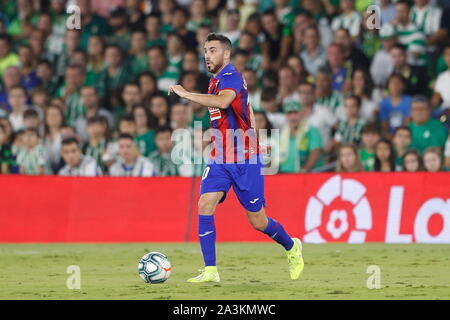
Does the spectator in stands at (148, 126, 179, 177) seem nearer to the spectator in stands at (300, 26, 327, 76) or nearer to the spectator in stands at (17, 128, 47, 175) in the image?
the spectator in stands at (17, 128, 47, 175)

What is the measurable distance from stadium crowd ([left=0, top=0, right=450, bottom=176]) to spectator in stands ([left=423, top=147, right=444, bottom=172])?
0.02 meters

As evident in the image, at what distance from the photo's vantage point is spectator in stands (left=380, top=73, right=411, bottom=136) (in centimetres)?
1834

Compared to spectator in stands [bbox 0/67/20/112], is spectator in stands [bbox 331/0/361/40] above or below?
above

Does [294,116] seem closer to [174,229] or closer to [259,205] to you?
[174,229]

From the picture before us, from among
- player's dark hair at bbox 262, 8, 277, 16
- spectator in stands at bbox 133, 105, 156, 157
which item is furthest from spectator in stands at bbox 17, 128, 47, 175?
player's dark hair at bbox 262, 8, 277, 16

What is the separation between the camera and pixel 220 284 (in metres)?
11.6

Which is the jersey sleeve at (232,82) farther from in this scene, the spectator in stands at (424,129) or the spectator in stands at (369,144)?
the spectator in stands at (424,129)

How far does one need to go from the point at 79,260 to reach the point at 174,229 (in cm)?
277

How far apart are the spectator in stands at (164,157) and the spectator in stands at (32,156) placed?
6.16ft

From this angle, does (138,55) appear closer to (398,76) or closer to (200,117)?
(200,117)

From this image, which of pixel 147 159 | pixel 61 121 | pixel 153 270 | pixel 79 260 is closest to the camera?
pixel 153 270

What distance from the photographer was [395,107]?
18.5 meters

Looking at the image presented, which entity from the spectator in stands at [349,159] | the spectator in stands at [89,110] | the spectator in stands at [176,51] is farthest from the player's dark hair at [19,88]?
the spectator in stands at [349,159]

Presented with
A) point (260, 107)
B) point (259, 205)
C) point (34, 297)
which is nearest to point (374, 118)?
point (260, 107)
